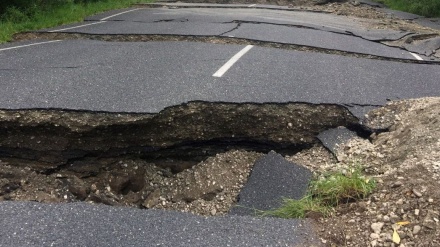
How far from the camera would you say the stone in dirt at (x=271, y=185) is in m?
3.94

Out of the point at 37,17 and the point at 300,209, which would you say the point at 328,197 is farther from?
the point at 37,17

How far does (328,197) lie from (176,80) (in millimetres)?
3114

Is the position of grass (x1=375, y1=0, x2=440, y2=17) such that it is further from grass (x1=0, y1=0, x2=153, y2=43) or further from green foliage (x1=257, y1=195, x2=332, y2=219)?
green foliage (x1=257, y1=195, x2=332, y2=219)

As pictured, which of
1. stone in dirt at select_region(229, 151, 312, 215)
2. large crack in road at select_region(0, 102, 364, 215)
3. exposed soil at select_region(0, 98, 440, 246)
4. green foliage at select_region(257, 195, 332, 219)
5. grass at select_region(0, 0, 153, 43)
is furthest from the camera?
grass at select_region(0, 0, 153, 43)

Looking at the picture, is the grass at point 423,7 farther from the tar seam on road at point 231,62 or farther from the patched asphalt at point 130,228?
the patched asphalt at point 130,228

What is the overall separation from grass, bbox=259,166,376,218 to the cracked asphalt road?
0.80 ft

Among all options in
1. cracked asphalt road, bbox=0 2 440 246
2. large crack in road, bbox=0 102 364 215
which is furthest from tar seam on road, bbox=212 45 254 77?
large crack in road, bbox=0 102 364 215

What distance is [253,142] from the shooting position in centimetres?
515

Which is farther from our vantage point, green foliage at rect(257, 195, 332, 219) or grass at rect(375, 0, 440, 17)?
grass at rect(375, 0, 440, 17)

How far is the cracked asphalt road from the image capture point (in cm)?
327

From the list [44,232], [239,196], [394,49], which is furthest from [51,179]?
[394,49]

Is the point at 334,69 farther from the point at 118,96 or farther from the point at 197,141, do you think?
the point at 118,96

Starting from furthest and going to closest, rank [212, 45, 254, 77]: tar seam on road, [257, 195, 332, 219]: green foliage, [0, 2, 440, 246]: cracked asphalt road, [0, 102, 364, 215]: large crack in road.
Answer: [212, 45, 254, 77]: tar seam on road → [0, 102, 364, 215]: large crack in road → [257, 195, 332, 219]: green foliage → [0, 2, 440, 246]: cracked asphalt road

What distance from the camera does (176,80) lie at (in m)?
6.08
